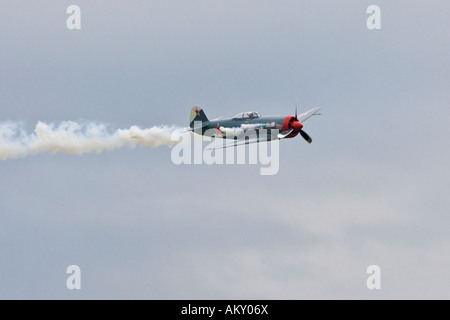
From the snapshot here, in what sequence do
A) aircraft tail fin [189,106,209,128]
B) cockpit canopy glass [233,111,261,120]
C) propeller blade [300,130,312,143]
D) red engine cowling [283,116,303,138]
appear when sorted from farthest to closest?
1. aircraft tail fin [189,106,209,128]
2. propeller blade [300,130,312,143]
3. cockpit canopy glass [233,111,261,120]
4. red engine cowling [283,116,303,138]

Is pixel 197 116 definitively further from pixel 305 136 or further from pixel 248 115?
pixel 305 136

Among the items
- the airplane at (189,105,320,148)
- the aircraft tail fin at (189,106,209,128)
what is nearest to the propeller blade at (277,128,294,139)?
the airplane at (189,105,320,148)

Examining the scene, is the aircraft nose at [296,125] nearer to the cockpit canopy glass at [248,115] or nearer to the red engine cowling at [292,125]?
the red engine cowling at [292,125]

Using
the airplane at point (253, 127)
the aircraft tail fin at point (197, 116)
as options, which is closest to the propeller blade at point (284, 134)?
the airplane at point (253, 127)

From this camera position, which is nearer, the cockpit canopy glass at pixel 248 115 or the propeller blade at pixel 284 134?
the propeller blade at pixel 284 134

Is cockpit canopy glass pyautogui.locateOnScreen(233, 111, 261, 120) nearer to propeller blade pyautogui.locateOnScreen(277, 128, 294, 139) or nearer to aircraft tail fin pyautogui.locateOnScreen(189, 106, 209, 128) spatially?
propeller blade pyautogui.locateOnScreen(277, 128, 294, 139)

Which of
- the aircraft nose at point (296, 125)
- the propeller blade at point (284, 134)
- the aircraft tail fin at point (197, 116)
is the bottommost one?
the propeller blade at point (284, 134)

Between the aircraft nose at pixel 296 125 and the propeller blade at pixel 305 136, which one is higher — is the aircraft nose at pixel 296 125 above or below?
above

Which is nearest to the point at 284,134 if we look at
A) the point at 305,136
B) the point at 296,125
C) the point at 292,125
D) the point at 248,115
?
the point at 292,125

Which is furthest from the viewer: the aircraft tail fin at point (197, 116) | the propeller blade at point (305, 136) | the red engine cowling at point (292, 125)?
the aircraft tail fin at point (197, 116)

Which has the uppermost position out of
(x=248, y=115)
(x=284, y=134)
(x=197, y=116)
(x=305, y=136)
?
(x=197, y=116)

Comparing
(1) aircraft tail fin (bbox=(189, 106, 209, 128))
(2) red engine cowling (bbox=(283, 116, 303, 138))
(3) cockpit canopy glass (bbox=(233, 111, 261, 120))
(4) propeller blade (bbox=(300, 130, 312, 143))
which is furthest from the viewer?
(1) aircraft tail fin (bbox=(189, 106, 209, 128))
